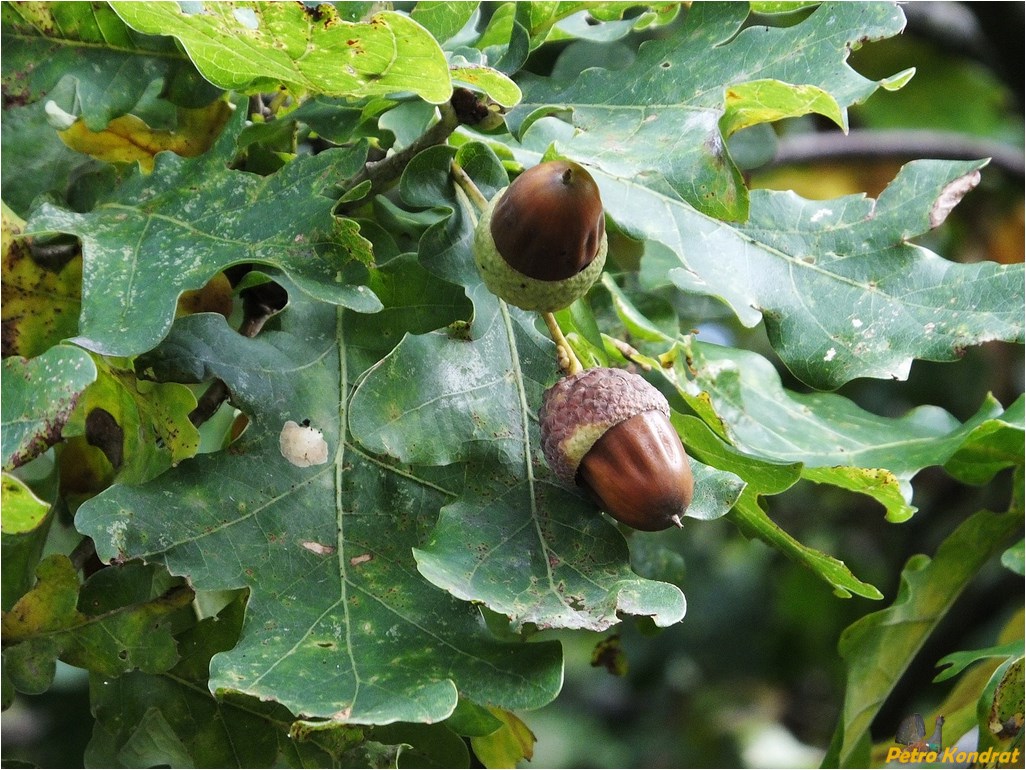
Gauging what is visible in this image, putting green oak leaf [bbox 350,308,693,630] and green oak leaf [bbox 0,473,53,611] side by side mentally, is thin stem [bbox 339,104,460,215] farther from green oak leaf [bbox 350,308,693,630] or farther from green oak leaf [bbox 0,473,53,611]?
green oak leaf [bbox 0,473,53,611]

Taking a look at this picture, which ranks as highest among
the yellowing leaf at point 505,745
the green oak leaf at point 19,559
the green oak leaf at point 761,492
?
the green oak leaf at point 761,492

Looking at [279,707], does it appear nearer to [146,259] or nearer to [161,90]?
[146,259]

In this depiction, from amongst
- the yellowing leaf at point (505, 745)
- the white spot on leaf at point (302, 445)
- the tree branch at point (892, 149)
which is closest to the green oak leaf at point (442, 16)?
the white spot on leaf at point (302, 445)

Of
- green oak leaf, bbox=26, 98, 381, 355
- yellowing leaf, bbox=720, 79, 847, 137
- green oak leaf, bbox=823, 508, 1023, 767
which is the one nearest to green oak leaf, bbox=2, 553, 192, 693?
green oak leaf, bbox=26, 98, 381, 355

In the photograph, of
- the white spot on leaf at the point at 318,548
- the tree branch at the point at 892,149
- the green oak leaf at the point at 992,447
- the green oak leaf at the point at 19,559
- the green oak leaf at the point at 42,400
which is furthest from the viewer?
the tree branch at the point at 892,149

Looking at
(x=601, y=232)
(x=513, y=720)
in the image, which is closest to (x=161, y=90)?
(x=601, y=232)

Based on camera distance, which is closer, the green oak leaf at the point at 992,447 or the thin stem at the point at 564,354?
the thin stem at the point at 564,354

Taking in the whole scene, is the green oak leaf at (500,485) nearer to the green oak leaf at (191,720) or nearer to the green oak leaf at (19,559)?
the green oak leaf at (191,720)
